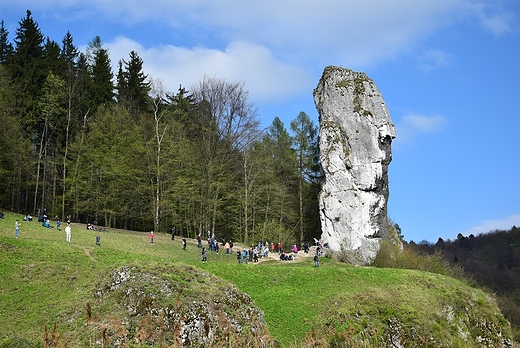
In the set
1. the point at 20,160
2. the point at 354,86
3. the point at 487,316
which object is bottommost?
the point at 487,316

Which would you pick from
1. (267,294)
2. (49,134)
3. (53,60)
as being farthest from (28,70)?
(267,294)

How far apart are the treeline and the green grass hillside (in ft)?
40.9

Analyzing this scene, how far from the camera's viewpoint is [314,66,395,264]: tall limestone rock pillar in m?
45.6

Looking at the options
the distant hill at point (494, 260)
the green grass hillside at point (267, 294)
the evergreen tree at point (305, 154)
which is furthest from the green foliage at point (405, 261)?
the evergreen tree at point (305, 154)

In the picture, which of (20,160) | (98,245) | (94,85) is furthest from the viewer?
(94,85)

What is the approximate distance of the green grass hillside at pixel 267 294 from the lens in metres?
18.1

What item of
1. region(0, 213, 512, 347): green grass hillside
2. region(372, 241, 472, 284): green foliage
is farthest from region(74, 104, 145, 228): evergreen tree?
region(372, 241, 472, 284): green foliage

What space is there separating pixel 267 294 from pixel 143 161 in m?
26.8

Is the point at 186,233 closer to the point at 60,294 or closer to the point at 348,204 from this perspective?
the point at 348,204

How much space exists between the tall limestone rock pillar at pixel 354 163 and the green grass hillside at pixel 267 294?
12.7 meters

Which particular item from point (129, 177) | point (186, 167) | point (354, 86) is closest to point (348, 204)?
point (354, 86)

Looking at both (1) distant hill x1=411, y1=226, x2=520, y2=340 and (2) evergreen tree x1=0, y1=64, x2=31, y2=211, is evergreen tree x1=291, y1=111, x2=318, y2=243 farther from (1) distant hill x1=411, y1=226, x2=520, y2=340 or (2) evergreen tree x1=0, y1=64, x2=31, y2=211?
Result: (2) evergreen tree x1=0, y1=64, x2=31, y2=211

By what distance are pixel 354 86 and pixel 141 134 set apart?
73.7 feet

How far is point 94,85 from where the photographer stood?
58062 millimetres
